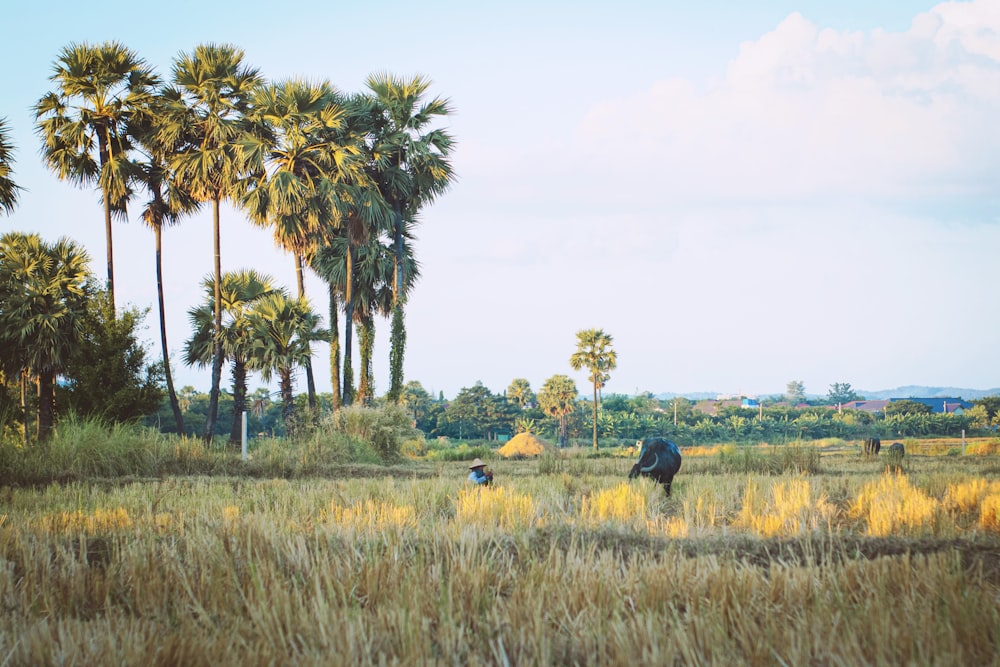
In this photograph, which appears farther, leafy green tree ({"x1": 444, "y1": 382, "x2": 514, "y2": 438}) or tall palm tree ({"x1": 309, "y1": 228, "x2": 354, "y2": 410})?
leafy green tree ({"x1": 444, "y1": 382, "x2": 514, "y2": 438})

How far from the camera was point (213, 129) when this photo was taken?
30.0m

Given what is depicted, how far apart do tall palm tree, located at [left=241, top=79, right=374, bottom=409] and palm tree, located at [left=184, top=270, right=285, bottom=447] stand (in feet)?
9.01

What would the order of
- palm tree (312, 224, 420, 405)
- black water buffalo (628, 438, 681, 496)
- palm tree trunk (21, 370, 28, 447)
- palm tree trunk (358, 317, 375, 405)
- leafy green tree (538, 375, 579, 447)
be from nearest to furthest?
black water buffalo (628, 438, 681, 496)
palm tree trunk (21, 370, 28, 447)
palm tree trunk (358, 317, 375, 405)
palm tree (312, 224, 420, 405)
leafy green tree (538, 375, 579, 447)

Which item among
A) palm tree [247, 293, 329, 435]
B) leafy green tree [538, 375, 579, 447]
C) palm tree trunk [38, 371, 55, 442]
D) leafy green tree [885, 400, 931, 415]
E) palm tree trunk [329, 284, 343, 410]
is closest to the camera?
palm tree trunk [38, 371, 55, 442]

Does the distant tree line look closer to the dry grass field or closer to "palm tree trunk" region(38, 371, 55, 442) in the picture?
"palm tree trunk" region(38, 371, 55, 442)

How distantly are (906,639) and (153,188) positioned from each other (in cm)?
3275

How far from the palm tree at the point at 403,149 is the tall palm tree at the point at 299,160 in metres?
3.70

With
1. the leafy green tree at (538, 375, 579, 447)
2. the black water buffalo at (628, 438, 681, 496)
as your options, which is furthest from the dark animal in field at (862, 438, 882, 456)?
the leafy green tree at (538, 375, 579, 447)

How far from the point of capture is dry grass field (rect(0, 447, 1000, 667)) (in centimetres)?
407

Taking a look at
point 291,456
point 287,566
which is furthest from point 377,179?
point 287,566

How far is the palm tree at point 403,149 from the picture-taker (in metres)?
34.7

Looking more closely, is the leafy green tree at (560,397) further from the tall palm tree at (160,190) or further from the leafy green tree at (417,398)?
the tall palm tree at (160,190)

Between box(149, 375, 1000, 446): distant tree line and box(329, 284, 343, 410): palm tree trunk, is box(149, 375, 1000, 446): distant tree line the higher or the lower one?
the lower one

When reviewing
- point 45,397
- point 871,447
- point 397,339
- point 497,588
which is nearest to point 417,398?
point 397,339
